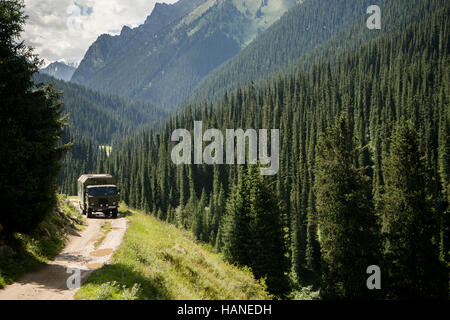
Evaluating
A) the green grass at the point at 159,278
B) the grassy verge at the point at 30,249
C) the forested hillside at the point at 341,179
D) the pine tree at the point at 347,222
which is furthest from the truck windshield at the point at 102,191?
the pine tree at the point at 347,222

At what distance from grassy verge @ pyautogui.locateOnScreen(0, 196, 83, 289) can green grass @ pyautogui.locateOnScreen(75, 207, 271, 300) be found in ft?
11.1

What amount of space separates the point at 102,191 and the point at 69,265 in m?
18.3

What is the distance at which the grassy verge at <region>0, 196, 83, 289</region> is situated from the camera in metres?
13.0

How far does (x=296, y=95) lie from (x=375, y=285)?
5571 inches

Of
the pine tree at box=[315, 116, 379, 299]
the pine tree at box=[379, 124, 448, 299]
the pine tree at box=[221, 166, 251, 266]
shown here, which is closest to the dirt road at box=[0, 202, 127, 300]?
the pine tree at box=[221, 166, 251, 266]

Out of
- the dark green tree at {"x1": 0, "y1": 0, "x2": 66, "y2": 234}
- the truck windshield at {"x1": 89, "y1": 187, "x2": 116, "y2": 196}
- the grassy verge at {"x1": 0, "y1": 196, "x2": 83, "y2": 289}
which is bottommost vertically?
the grassy verge at {"x1": 0, "y1": 196, "x2": 83, "y2": 289}

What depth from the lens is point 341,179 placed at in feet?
86.2

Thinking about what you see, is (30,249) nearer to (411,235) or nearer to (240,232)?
(240,232)

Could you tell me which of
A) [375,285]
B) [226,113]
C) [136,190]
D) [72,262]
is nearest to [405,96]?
[226,113]

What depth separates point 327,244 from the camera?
Result: 27.0m

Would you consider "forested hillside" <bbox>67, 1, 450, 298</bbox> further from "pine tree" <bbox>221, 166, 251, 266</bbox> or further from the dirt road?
the dirt road

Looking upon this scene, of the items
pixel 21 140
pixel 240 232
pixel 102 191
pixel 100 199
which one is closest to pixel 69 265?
pixel 21 140

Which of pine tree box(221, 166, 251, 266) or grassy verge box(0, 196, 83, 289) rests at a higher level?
grassy verge box(0, 196, 83, 289)

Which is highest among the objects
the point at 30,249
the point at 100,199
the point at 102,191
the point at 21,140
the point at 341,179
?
the point at 21,140
